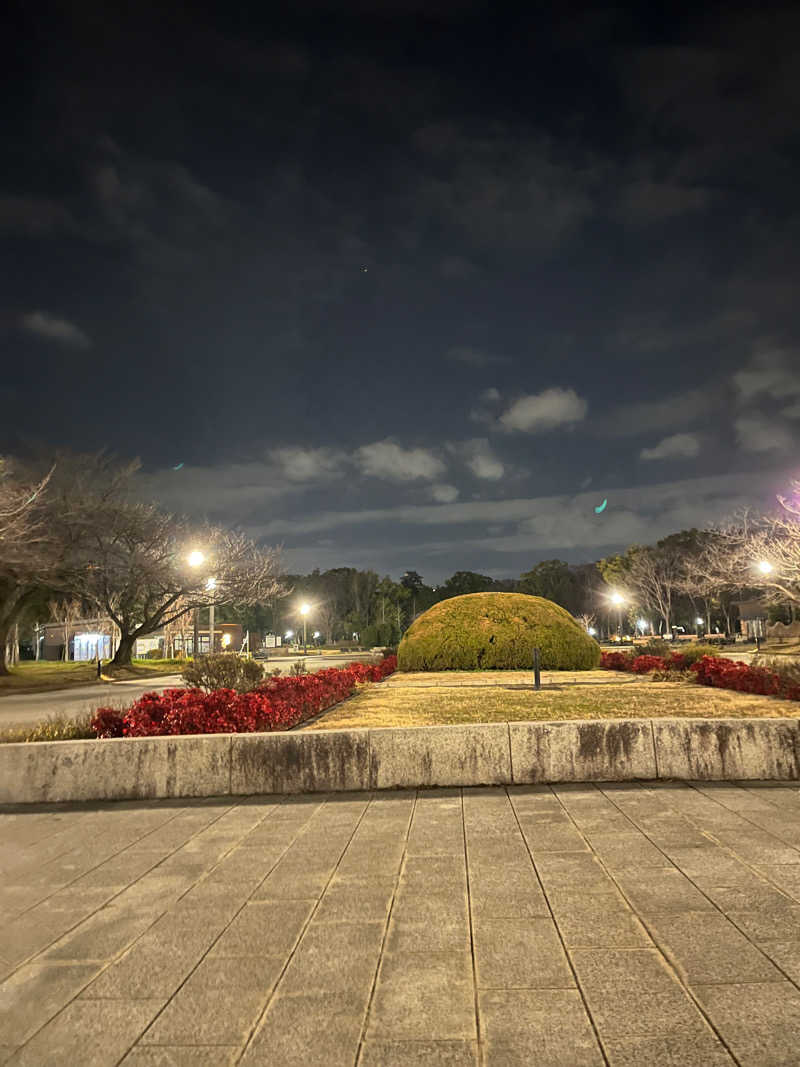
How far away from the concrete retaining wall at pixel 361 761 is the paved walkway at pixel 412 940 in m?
1.03

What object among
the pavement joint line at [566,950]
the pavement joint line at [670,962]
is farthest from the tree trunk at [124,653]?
the pavement joint line at [670,962]

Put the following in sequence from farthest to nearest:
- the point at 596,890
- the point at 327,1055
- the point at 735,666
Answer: the point at 735,666 → the point at 596,890 → the point at 327,1055

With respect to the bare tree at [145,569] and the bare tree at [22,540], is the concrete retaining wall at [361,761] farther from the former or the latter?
the bare tree at [145,569]

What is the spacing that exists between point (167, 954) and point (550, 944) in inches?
77.6

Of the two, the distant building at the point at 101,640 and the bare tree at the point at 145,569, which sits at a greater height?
the bare tree at the point at 145,569

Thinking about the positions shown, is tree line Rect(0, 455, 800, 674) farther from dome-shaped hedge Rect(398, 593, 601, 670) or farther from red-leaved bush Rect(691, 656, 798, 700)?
red-leaved bush Rect(691, 656, 798, 700)

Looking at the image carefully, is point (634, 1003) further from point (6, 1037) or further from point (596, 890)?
point (6, 1037)

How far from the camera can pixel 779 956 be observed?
3.15 m

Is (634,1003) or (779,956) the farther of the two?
(779,956)

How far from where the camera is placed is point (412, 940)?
3.44m

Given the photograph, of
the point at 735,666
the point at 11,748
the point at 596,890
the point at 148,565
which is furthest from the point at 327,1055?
the point at 148,565

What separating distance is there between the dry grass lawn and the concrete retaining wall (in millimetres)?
2543

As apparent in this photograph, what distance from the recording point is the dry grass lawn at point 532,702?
1036 centimetres

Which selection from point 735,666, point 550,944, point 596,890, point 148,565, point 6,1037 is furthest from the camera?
point 148,565
